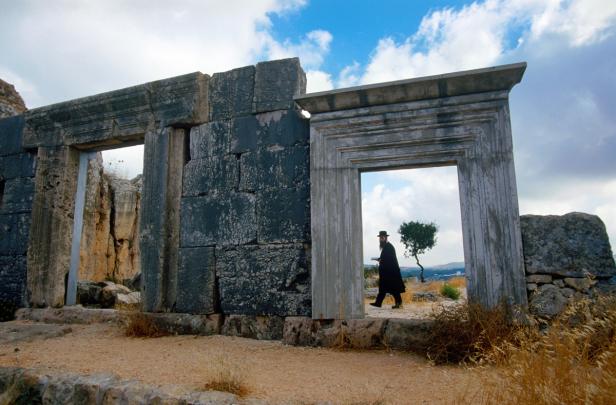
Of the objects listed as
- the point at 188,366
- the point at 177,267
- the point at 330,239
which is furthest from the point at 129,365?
the point at 330,239

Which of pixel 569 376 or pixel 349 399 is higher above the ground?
pixel 569 376

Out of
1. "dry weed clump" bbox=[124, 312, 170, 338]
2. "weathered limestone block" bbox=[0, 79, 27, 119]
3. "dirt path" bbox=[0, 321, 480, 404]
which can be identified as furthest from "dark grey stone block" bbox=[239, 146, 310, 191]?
"weathered limestone block" bbox=[0, 79, 27, 119]

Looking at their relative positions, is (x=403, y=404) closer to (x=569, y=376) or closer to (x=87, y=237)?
(x=569, y=376)

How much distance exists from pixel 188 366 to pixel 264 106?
10.3 ft

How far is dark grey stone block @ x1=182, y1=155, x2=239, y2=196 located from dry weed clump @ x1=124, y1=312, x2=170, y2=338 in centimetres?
162

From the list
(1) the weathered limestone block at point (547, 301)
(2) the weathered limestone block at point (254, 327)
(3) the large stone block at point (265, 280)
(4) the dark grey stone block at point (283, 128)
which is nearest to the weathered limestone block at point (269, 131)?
(4) the dark grey stone block at point (283, 128)

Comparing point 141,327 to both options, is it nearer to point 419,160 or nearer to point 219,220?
point 219,220

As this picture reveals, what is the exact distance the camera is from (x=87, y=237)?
10.8 meters

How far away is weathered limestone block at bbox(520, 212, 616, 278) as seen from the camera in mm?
3768

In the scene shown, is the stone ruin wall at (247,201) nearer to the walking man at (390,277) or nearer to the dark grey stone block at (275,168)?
the dark grey stone block at (275,168)

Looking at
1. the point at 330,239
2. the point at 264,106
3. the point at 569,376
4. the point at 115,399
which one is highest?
the point at 264,106

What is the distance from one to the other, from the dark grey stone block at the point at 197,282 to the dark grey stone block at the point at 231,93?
5.91 ft

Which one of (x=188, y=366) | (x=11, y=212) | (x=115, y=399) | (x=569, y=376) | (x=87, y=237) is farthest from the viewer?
(x=87, y=237)

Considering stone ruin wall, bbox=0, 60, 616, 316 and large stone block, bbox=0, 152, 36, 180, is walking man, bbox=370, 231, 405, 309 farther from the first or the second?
large stone block, bbox=0, 152, 36, 180
